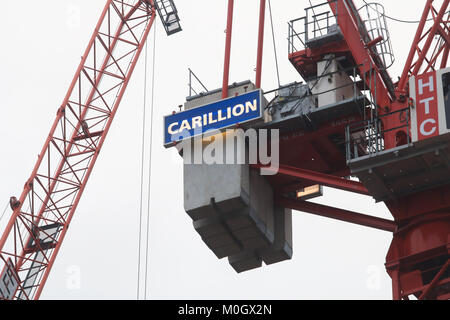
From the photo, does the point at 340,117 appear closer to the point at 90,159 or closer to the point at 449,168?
the point at 449,168

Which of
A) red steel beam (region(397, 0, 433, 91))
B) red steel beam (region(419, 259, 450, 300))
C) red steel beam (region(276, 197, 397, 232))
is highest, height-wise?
red steel beam (region(397, 0, 433, 91))

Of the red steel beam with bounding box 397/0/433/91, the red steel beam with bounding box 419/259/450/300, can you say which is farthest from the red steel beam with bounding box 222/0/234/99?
the red steel beam with bounding box 419/259/450/300

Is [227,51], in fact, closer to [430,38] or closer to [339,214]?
[339,214]

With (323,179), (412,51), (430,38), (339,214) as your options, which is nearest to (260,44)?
(412,51)

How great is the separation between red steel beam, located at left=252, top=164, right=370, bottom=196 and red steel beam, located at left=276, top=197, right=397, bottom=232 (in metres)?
1.95

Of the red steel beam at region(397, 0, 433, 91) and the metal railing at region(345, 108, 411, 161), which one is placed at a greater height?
the red steel beam at region(397, 0, 433, 91)

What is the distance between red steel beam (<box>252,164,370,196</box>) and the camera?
41594 mm

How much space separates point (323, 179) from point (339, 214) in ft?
7.76

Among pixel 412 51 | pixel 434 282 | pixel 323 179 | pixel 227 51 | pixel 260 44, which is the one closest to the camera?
pixel 434 282

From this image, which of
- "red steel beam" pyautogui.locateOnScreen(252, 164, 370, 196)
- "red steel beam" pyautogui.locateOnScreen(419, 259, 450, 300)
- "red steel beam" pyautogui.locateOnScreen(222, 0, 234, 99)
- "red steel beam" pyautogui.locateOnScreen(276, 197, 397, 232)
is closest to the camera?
"red steel beam" pyautogui.locateOnScreen(419, 259, 450, 300)

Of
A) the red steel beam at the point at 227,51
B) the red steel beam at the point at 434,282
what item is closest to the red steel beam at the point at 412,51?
the red steel beam at the point at 227,51

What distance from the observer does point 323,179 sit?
4222 cm

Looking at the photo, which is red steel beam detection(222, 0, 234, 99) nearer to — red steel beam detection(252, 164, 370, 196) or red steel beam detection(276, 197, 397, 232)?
red steel beam detection(252, 164, 370, 196)

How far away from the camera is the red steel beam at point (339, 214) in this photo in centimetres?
4309
